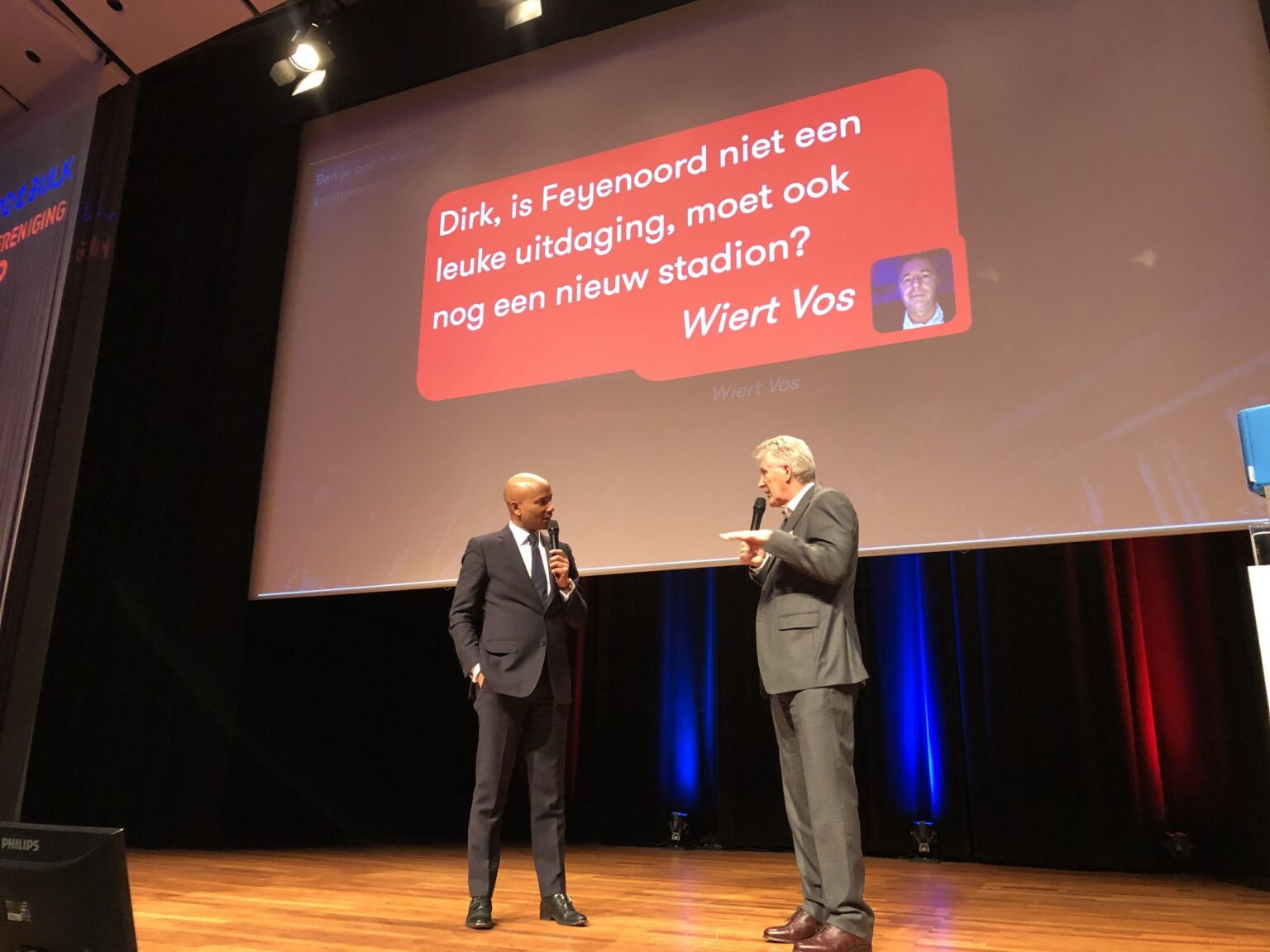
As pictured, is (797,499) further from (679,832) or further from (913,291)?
(679,832)

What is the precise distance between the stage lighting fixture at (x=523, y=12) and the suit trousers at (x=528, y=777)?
9.26 feet

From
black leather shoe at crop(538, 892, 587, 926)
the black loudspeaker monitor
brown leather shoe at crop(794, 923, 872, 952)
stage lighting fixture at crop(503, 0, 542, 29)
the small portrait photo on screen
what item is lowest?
black leather shoe at crop(538, 892, 587, 926)

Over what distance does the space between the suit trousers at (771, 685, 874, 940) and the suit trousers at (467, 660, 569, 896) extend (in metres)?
0.69

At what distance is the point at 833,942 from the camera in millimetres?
2041

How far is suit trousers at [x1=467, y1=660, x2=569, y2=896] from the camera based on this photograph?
2600 mm

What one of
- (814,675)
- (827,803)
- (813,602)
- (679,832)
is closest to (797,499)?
(813,602)

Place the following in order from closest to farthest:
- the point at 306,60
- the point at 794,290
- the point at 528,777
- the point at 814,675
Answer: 1. the point at 814,675
2. the point at 528,777
3. the point at 794,290
4. the point at 306,60

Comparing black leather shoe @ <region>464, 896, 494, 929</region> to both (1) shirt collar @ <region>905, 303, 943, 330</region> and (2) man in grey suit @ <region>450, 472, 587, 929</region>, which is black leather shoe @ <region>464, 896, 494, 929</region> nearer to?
(2) man in grey suit @ <region>450, 472, 587, 929</region>

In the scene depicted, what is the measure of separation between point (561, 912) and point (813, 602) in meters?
1.11

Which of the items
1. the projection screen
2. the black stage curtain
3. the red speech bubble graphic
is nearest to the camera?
the projection screen

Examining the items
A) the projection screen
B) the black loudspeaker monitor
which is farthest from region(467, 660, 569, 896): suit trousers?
the black loudspeaker monitor

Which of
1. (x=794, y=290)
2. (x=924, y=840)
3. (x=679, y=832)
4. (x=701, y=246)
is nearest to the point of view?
(x=794, y=290)

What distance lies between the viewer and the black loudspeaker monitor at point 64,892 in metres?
1.18

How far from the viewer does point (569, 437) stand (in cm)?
374
